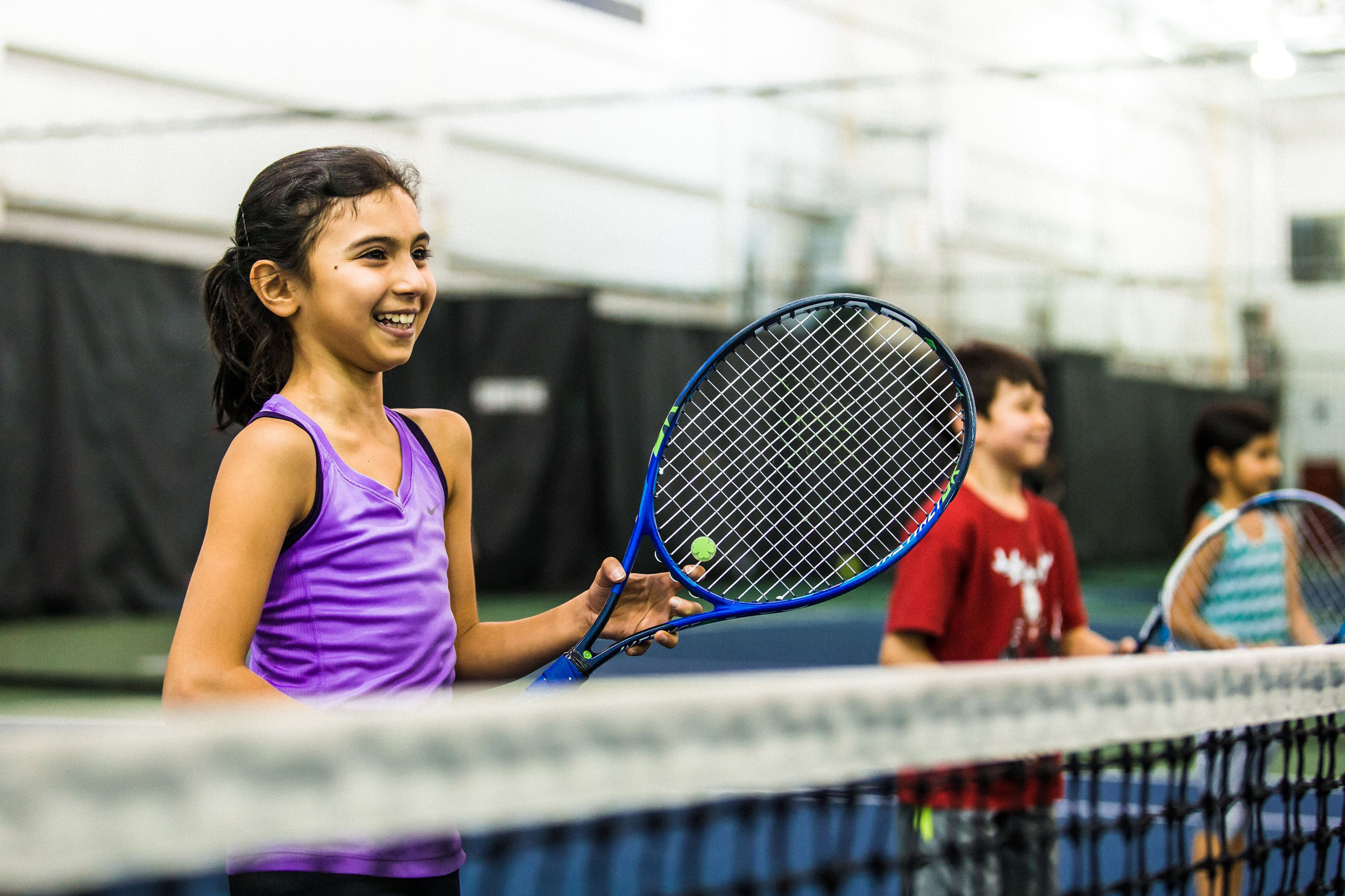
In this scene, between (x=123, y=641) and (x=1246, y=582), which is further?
(x=123, y=641)

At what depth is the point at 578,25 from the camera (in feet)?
37.1

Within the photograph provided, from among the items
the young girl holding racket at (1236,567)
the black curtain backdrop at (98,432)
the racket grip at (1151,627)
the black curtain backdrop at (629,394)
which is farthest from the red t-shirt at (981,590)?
the black curtain backdrop at (629,394)

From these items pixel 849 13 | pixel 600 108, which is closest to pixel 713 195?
pixel 600 108

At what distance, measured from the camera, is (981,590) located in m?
2.23

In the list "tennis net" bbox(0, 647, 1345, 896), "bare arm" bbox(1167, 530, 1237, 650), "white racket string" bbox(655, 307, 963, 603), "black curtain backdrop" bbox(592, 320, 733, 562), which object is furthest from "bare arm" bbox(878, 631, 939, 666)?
"black curtain backdrop" bbox(592, 320, 733, 562)

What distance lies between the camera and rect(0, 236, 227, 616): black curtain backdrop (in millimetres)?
7367

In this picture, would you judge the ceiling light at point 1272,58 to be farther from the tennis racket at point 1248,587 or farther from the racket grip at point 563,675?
the racket grip at point 563,675

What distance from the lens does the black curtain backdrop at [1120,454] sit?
1090 cm

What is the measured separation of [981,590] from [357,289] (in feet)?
4.15

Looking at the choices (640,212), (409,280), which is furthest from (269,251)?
(640,212)

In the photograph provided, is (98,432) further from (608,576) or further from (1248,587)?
(608,576)

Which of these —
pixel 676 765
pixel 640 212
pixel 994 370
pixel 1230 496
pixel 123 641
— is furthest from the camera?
pixel 640 212

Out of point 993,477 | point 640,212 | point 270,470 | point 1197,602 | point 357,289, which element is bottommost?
point 1197,602

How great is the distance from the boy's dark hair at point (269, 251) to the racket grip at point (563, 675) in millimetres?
384
